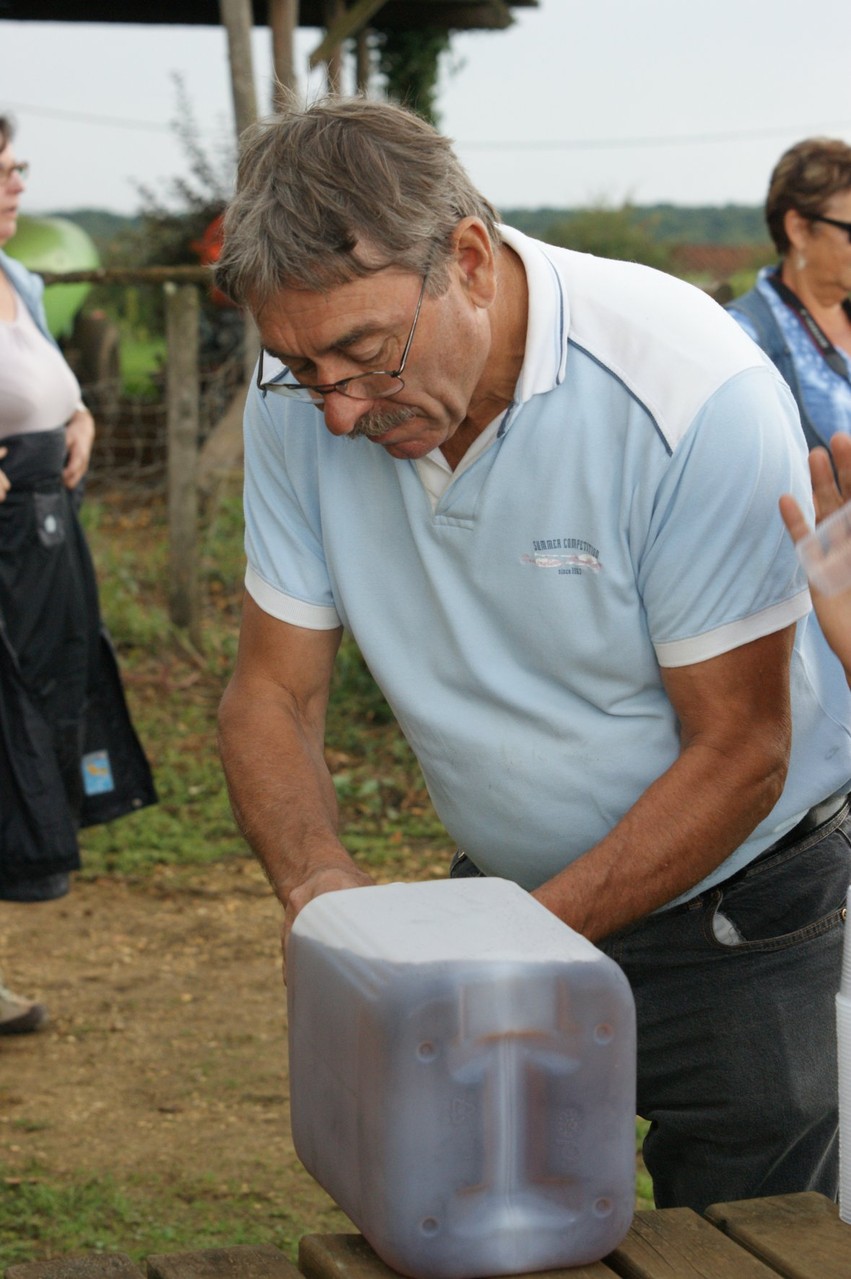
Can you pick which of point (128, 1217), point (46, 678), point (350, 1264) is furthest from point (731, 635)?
point (46, 678)

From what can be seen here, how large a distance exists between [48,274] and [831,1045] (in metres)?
4.94

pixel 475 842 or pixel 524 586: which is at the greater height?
pixel 524 586

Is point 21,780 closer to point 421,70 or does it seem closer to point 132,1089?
point 132,1089

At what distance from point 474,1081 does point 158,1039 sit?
2.71m

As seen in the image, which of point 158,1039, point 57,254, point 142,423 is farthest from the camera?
point 57,254

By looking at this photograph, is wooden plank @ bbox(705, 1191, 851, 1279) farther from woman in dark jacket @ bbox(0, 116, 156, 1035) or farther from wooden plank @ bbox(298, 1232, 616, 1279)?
woman in dark jacket @ bbox(0, 116, 156, 1035)

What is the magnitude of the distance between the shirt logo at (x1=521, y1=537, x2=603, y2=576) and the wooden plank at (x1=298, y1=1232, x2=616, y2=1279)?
750 millimetres

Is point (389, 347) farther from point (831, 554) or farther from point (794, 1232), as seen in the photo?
point (794, 1232)

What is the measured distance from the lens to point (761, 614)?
68.2 inches

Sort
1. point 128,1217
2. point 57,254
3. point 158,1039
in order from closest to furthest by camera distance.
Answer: point 128,1217 < point 158,1039 < point 57,254

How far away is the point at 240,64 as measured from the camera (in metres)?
6.88

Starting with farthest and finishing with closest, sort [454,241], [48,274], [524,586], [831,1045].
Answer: [48,274] → [831,1045] → [524,586] → [454,241]

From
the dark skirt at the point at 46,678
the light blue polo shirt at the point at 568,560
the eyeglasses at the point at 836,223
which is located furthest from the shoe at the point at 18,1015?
the eyeglasses at the point at 836,223

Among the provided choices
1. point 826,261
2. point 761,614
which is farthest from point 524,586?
point 826,261
